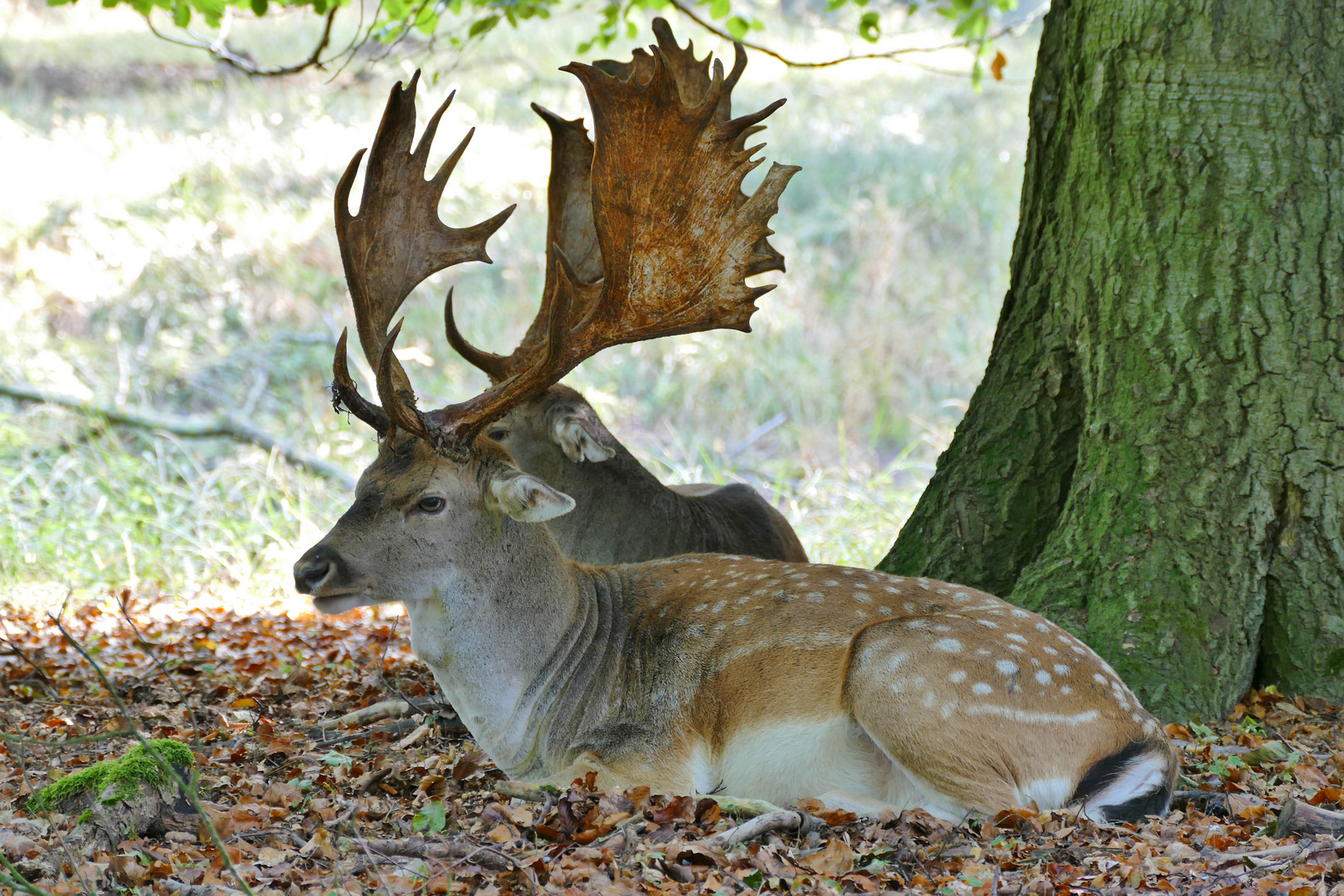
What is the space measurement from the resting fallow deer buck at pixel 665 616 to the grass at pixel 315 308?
432cm

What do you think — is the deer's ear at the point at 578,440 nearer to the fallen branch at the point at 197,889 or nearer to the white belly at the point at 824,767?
the white belly at the point at 824,767

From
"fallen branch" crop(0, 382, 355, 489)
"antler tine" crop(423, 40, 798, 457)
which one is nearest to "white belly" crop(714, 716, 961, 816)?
"antler tine" crop(423, 40, 798, 457)

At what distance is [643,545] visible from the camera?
6098 mm

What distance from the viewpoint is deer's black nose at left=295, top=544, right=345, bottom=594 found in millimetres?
4242

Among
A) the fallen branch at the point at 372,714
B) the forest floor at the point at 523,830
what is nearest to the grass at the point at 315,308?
the fallen branch at the point at 372,714

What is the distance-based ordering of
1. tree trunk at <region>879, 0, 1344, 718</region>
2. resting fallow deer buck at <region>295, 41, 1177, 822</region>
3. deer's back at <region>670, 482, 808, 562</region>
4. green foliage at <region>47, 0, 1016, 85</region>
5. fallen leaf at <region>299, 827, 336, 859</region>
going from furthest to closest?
green foliage at <region>47, 0, 1016, 85</region>, deer's back at <region>670, 482, 808, 562</region>, tree trunk at <region>879, 0, 1344, 718</region>, resting fallow deer buck at <region>295, 41, 1177, 822</region>, fallen leaf at <region>299, 827, 336, 859</region>

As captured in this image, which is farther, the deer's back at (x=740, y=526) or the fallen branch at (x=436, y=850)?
the deer's back at (x=740, y=526)

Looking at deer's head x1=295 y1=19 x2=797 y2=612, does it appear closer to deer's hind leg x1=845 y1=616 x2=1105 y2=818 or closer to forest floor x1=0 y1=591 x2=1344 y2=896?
forest floor x1=0 y1=591 x2=1344 y2=896

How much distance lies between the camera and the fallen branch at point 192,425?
426 inches

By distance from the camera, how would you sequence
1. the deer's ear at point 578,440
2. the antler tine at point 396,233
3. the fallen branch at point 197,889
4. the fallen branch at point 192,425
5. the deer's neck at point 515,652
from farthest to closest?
the fallen branch at point 192,425 → the deer's ear at point 578,440 → the antler tine at point 396,233 → the deer's neck at point 515,652 → the fallen branch at point 197,889

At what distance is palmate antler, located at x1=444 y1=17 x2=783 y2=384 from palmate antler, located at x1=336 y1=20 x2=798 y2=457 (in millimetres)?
38

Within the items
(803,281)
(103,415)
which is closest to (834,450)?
(803,281)

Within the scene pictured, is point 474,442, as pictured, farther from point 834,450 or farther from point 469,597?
point 834,450

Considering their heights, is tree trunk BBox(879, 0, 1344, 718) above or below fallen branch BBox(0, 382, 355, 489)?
above
